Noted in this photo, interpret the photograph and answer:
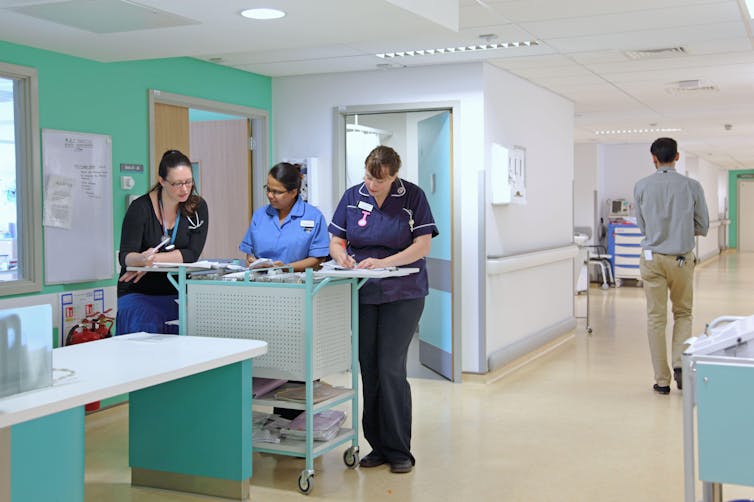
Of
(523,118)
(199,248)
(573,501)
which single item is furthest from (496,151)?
(573,501)

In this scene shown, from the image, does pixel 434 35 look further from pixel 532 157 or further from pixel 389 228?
pixel 532 157

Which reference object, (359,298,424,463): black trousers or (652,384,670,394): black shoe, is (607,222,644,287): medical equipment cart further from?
(359,298,424,463): black trousers

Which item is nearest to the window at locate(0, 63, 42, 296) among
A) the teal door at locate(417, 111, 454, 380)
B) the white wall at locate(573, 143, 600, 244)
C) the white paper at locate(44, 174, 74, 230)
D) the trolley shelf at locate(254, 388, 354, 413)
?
the white paper at locate(44, 174, 74, 230)

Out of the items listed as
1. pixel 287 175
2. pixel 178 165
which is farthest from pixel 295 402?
pixel 178 165

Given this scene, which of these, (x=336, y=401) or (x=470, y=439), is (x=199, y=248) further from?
(x=470, y=439)

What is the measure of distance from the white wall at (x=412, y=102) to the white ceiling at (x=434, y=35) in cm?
16

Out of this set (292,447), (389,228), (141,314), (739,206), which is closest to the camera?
(292,447)

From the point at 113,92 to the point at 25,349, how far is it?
3.27 metres

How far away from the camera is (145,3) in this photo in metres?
3.81

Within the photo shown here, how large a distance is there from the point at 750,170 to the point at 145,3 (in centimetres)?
2522

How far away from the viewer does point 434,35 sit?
4586 mm

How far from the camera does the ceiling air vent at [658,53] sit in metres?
6.15

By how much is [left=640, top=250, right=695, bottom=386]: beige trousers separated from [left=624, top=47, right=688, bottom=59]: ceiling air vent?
153cm

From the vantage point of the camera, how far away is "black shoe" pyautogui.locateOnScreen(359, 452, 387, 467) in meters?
4.28
